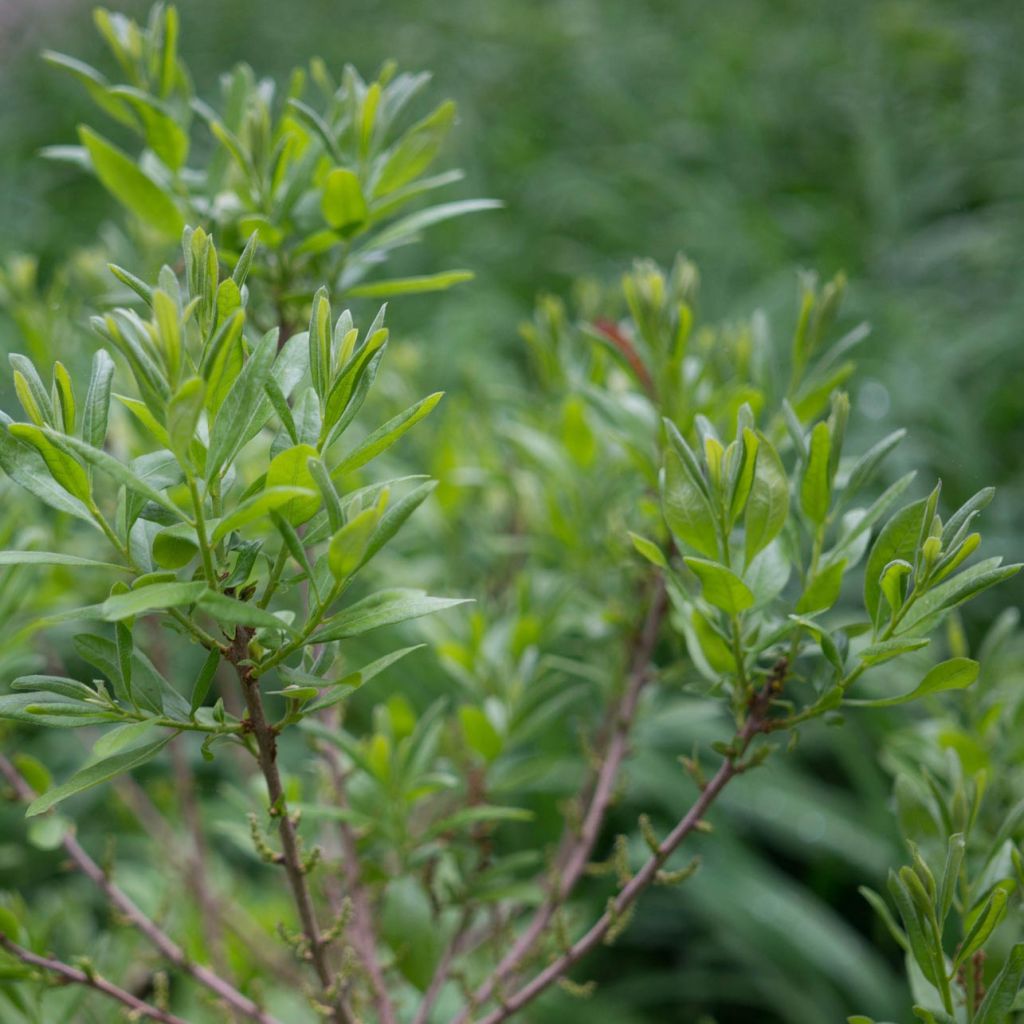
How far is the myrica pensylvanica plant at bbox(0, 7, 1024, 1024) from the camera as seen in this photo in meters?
0.35

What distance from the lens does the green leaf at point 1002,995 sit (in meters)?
0.39

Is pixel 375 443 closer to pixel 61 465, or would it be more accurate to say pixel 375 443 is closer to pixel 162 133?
pixel 61 465

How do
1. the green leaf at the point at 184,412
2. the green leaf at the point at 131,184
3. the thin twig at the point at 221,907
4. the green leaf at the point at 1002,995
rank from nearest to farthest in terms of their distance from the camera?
the green leaf at the point at 184,412
the green leaf at the point at 1002,995
the green leaf at the point at 131,184
the thin twig at the point at 221,907

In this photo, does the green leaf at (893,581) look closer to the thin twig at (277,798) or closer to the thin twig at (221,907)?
the thin twig at (277,798)

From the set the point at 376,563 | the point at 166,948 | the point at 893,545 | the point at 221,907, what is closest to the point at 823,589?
the point at 893,545

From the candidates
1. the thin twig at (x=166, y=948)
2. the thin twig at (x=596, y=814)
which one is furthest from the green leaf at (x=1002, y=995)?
the thin twig at (x=166, y=948)

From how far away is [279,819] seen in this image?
384 mm

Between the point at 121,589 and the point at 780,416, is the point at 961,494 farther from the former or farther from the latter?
the point at 121,589

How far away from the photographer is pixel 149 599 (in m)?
0.31

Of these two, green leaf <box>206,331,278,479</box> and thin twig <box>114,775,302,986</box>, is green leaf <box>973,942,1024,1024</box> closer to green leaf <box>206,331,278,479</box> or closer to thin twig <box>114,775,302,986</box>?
green leaf <box>206,331,278,479</box>

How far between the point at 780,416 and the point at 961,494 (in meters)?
0.95

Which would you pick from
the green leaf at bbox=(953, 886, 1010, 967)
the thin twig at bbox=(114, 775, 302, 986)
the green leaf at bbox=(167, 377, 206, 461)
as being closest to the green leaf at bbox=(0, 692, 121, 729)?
the green leaf at bbox=(167, 377, 206, 461)

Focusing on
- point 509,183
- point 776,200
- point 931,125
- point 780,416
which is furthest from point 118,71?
point 780,416

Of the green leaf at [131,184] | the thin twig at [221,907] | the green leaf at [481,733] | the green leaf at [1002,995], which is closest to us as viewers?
the green leaf at [1002,995]
